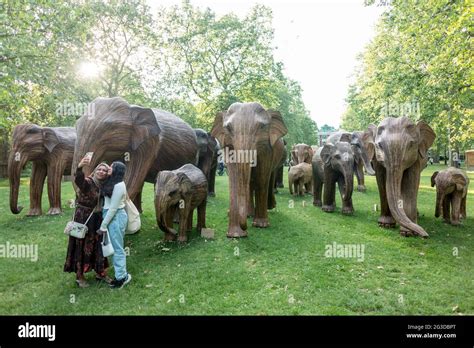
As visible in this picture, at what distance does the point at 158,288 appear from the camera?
5727mm

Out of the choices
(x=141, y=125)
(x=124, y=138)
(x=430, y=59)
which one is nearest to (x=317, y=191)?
(x=430, y=59)

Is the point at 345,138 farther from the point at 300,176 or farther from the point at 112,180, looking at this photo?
the point at 112,180

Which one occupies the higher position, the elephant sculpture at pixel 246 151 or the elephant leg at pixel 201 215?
the elephant sculpture at pixel 246 151

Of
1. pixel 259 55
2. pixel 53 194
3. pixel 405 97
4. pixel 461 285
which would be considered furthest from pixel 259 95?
pixel 461 285

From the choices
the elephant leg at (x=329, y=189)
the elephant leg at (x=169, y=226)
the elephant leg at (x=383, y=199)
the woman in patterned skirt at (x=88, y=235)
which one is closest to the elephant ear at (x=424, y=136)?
the elephant leg at (x=383, y=199)

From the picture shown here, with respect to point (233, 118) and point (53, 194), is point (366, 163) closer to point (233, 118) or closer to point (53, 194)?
point (233, 118)

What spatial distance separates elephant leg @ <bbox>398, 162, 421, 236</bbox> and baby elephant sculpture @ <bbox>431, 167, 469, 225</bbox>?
4.89ft

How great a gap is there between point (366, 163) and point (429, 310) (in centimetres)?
845

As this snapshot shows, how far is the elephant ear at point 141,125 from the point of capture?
24.2 ft

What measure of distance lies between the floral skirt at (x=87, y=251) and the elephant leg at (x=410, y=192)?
6.42 meters

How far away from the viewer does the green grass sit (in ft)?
16.8

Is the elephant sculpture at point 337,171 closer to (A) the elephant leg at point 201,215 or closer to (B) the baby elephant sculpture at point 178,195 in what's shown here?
(A) the elephant leg at point 201,215

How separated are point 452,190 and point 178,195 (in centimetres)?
718

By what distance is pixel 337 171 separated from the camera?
11.2 meters
